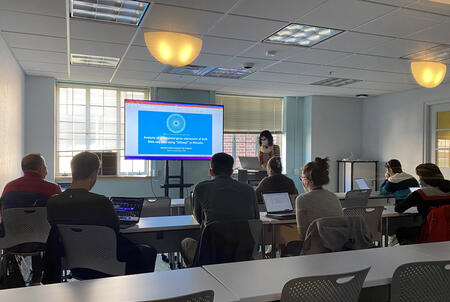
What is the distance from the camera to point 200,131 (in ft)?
22.8

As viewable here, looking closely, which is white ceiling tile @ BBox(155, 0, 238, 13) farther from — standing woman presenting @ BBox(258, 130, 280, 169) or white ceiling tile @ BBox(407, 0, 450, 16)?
standing woman presenting @ BBox(258, 130, 280, 169)

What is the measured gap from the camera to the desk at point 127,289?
1360 mm

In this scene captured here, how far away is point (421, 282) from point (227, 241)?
1106 millimetres

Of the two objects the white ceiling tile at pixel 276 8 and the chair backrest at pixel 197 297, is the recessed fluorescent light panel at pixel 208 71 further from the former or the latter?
the chair backrest at pixel 197 297

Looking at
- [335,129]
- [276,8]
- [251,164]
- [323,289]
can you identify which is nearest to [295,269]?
[323,289]

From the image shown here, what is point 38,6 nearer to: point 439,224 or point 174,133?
point 174,133

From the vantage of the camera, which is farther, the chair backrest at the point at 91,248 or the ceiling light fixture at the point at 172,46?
the ceiling light fixture at the point at 172,46

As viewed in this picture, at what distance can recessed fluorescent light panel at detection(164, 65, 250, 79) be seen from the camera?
5615 mm

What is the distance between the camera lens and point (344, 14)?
3.29 meters

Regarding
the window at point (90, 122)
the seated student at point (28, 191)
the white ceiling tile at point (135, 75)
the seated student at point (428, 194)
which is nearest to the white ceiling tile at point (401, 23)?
the seated student at point (428, 194)

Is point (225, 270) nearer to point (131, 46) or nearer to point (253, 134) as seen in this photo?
point (131, 46)

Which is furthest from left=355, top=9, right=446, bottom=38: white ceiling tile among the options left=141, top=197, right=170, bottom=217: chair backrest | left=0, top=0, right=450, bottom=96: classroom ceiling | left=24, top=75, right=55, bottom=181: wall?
left=24, top=75, right=55, bottom=181: wall

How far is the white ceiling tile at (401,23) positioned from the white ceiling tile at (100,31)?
8.11 ft

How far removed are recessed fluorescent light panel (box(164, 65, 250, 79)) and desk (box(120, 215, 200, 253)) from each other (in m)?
2.98
